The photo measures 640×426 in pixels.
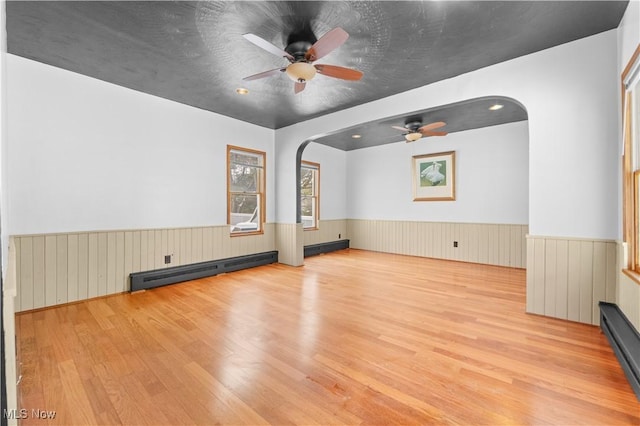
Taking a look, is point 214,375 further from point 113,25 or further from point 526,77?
point 526,77

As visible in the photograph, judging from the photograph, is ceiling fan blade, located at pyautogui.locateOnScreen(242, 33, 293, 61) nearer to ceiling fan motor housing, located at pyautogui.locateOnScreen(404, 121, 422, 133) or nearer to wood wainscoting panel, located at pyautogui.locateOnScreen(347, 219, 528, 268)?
ceiling fan motor housing, located at pyautogui.locateOnScreen(404, 121, 422, 133)

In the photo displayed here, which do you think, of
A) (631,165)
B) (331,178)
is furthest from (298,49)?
(331,178)

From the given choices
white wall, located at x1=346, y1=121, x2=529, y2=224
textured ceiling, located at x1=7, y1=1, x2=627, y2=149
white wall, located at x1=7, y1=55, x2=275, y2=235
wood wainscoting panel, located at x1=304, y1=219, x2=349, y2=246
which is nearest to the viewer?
textured ceiling, located at x1=7, y1=1, x2=627, y2=149

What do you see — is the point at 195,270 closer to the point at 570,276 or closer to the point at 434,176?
the point at 570,276

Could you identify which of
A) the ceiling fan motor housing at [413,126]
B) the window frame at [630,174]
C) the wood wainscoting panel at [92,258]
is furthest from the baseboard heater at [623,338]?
the wood wainscoting panel at [92,258]

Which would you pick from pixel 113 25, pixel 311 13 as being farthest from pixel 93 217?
pixel 311 13

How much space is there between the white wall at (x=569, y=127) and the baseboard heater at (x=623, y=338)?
711 mm

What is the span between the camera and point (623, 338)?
6.73 ft

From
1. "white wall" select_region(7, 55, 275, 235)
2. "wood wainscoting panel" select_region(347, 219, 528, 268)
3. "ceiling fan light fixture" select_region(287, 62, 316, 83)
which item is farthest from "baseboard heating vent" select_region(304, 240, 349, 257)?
"ceiling fan light fixture" select_region(287, 62, 316, 83)

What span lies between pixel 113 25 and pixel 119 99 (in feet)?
4.88

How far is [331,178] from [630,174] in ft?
18.6

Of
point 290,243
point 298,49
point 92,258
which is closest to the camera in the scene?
point 298,49

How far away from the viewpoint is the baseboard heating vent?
6673 mm

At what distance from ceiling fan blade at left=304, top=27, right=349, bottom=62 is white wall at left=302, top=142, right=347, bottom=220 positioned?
13.5 feet
